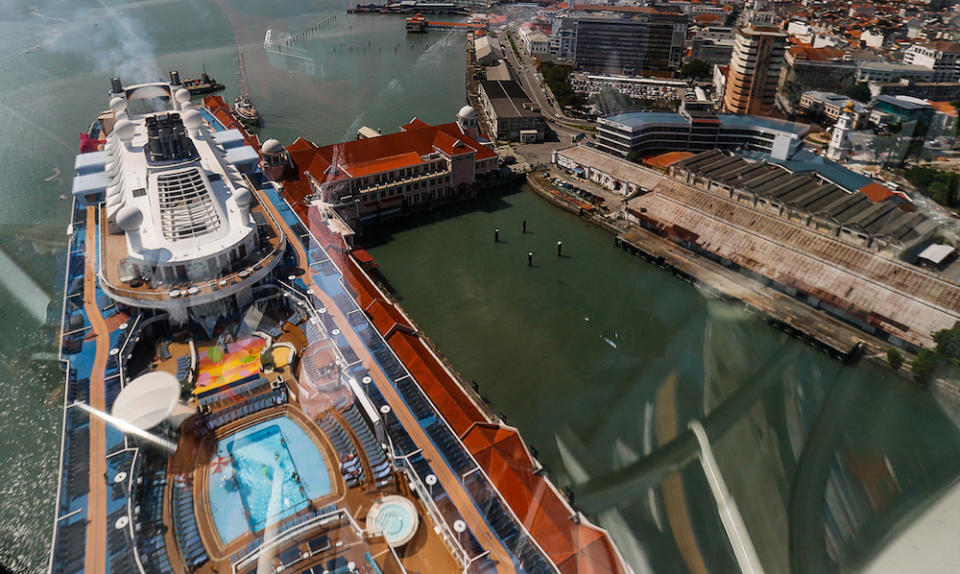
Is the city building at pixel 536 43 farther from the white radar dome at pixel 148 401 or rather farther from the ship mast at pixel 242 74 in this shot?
the white radar dome at pixel 148 401

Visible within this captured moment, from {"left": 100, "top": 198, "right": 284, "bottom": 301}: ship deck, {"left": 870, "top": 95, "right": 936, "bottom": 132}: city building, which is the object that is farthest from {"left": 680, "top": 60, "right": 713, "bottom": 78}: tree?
{"left": 100, "top": 198, "right": 284, "bottom": 301}: ship deck

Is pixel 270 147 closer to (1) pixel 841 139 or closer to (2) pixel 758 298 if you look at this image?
(2) pixel 758 298

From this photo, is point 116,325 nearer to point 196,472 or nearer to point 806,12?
point 196,472

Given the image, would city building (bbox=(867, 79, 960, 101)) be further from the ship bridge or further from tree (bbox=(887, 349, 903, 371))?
the ship bridge

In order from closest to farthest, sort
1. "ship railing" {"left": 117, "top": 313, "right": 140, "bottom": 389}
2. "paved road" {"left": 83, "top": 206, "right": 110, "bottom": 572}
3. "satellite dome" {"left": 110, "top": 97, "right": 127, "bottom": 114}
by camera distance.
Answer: "paved road" {"left": 83, "top": 206, "right": 110, "bottom": 572} → "ship railing" {"left": 117, "top": 313, "right": 140, "bottom": 389} → "satellite dome" {"left": 110, "top": 97, "right": 127, "bottom": 114}

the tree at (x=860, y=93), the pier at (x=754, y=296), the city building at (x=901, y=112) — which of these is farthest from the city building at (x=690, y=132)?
the tree at (x=860, y=93)

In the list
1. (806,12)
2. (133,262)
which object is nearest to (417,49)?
(806,12)

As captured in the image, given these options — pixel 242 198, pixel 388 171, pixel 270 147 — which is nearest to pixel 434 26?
pixel 388 171
